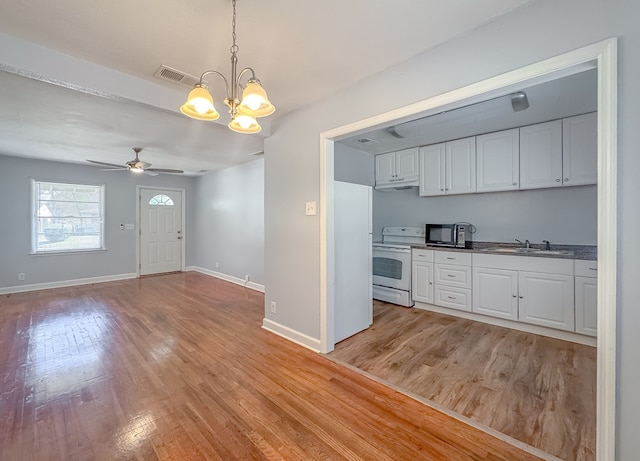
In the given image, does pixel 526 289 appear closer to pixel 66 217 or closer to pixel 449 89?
pixel 449 89

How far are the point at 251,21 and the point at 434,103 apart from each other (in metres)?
1.32

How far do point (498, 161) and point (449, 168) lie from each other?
607mm

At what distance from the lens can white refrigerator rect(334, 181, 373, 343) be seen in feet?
9.41

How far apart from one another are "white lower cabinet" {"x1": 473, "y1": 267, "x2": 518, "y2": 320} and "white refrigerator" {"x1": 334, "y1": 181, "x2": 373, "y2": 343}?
1.43 metres

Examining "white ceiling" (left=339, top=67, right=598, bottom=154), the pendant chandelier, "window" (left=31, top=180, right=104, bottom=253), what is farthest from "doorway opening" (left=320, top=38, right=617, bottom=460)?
"window" (left=31, top=180, right=104, bottom=253)

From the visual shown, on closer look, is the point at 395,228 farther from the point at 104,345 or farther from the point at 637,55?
the point at 104,345

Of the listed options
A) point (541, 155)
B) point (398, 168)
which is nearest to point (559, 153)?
point (541, 155)

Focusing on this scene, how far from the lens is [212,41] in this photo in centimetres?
183

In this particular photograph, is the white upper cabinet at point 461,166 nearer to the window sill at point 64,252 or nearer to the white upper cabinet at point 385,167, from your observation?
the white upper cabinet at point 385,167

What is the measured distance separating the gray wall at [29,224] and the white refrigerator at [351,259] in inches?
219

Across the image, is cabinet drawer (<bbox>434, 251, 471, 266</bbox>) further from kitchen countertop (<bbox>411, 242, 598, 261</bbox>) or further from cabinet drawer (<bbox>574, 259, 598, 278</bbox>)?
cabinet drawer (<bbox>574, 259, 598, 278</bbox>)

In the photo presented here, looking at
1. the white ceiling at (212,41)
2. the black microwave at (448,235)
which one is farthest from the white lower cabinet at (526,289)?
the white ceiling at (212,41)

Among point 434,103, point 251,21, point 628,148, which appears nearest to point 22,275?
point 251,21

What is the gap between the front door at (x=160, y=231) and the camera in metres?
6.36
